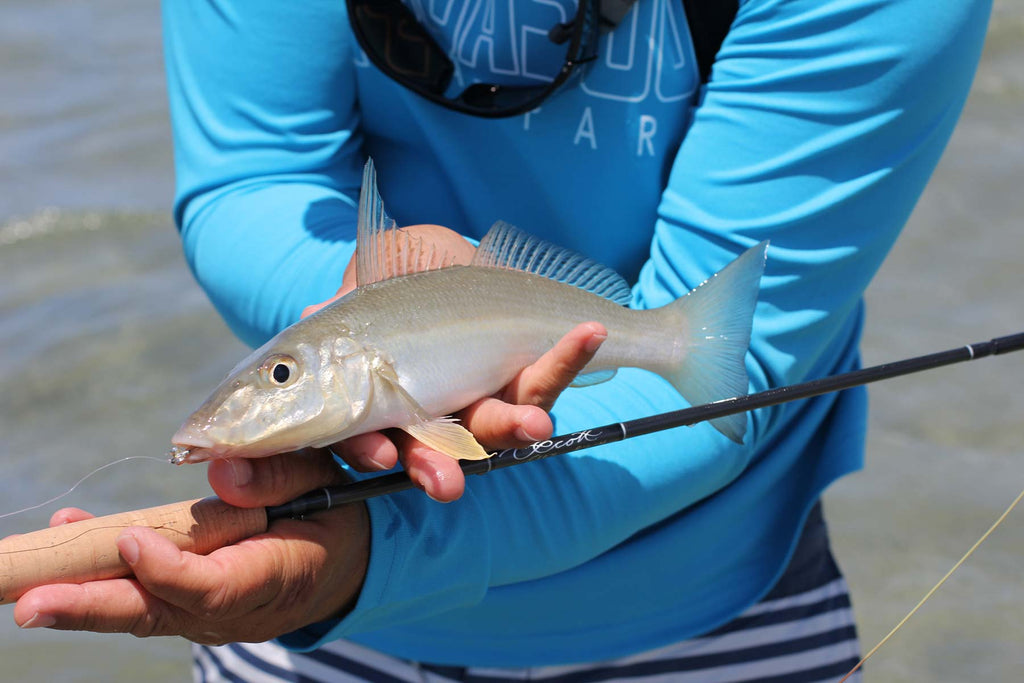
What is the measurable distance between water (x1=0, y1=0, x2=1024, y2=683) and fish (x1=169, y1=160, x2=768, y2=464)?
1.76 m

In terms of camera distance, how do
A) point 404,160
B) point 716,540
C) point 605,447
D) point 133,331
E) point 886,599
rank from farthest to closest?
point 133,331, point 886,599, point 404,160, point 716,540, point 605,447

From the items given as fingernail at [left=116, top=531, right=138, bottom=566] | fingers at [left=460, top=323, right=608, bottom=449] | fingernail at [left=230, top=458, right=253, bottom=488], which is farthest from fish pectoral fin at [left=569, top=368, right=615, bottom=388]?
fingernail at [left=116, top=531, right=138, bottom=566]

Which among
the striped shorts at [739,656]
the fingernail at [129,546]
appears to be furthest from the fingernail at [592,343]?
the striped shorts at [739,656]

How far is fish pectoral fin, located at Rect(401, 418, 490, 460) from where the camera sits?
1128 millimetres

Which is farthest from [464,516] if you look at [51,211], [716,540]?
[51,211]

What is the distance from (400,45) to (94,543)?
37.0 inches

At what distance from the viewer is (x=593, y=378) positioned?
1367 millimetres

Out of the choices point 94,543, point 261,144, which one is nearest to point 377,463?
point 94,543

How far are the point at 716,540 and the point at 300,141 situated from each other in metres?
0.95

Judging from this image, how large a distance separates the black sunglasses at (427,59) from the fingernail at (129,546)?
2.81ft

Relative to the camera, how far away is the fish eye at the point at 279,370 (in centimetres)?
112

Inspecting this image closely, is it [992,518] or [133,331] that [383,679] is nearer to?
[992,518]

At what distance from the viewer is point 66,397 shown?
3.55 metres

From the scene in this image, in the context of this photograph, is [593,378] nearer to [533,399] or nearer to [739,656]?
[533,399]
